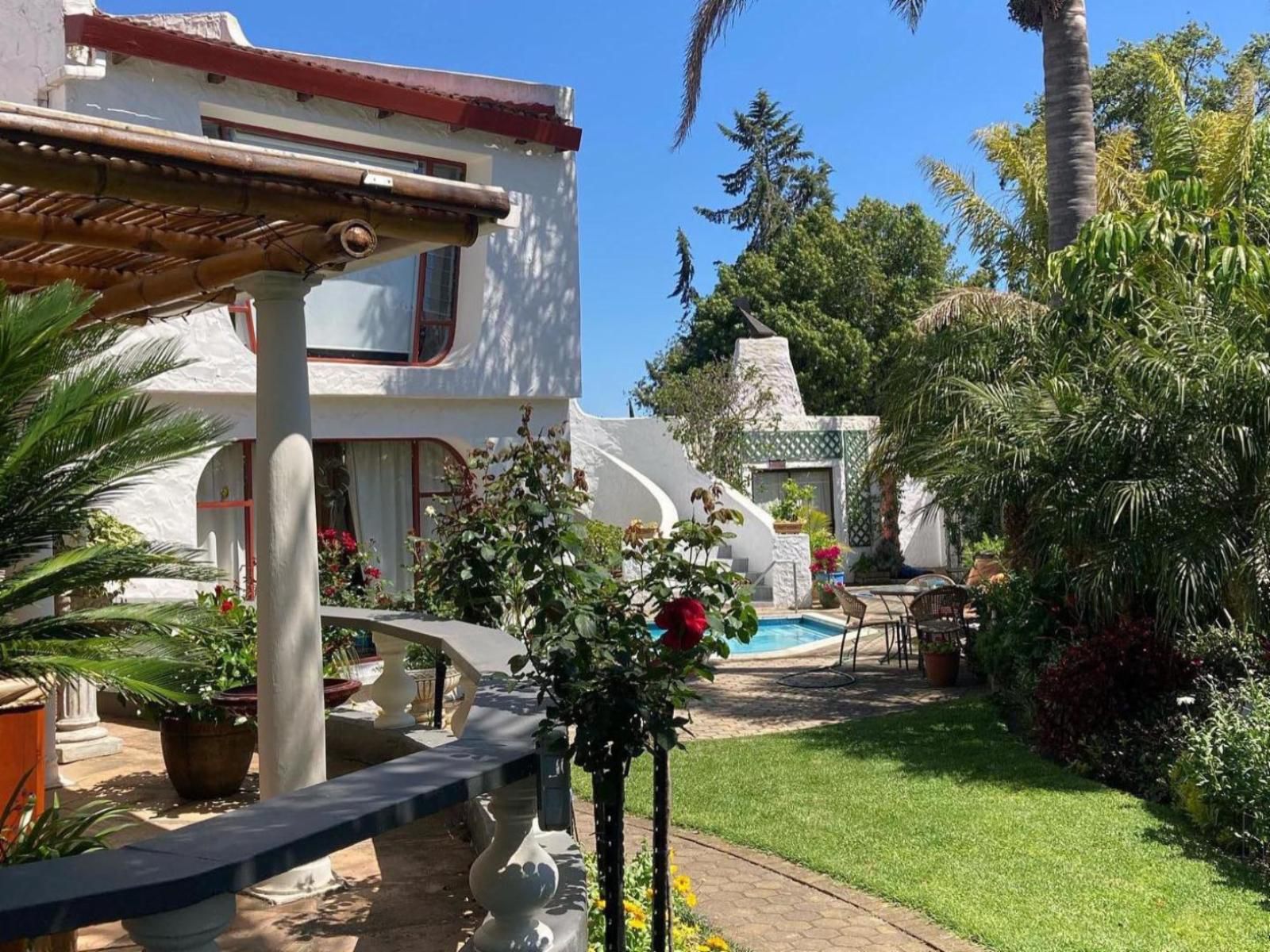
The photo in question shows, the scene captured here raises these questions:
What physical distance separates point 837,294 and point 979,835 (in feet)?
94.3

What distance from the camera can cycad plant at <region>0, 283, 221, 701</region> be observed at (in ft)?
10.7

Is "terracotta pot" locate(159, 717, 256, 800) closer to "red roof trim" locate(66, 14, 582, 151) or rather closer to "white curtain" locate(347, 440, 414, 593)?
"red roof trim" locate(66, 14, 582, 151)

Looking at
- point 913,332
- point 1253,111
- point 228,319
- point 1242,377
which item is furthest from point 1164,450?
point 228,319

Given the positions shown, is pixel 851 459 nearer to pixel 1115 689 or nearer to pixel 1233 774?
pixel 1115 689

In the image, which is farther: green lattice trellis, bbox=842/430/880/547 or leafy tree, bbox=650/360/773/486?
green lattice trellis, bbox=842/430/880/547

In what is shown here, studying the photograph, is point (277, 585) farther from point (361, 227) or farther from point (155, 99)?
point (155, 99)

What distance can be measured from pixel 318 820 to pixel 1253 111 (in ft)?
45.0

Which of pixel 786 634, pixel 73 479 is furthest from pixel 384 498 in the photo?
pixel 73 479

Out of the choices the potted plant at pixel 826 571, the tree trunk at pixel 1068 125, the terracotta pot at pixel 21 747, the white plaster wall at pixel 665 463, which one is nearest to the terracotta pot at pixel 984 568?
the potted plant at pixel 826 571

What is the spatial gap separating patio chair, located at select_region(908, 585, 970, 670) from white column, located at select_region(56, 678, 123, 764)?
868cm

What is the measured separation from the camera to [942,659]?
1270cm

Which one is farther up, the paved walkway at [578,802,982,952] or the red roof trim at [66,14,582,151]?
the red roof trim at [66,14,582,151]

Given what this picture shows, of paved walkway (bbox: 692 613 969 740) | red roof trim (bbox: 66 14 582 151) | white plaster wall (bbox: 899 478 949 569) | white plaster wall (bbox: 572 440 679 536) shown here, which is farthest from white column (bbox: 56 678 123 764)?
white plaster wall (bbox: 899 478 949 569)

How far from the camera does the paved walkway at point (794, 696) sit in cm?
1127
